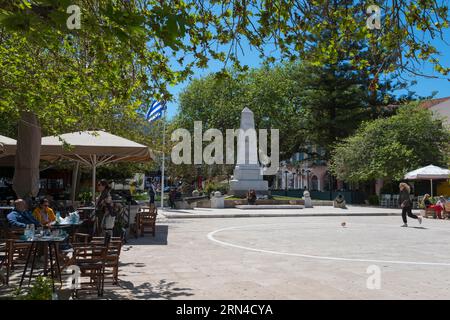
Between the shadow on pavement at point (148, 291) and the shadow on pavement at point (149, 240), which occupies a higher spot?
the shadow on pavement at point (149, 240)

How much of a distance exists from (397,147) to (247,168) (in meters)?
→ 11.6

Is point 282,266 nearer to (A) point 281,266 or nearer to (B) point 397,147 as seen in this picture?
(A) point 281,266

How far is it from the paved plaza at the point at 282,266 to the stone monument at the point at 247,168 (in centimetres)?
2117

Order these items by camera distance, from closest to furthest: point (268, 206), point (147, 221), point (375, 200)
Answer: point (147, 221)
point (268, 206)
point (375, 200)

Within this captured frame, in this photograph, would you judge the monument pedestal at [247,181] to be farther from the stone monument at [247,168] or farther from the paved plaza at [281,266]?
the paved plaza at [281,266]

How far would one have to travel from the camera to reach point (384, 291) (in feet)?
22.5

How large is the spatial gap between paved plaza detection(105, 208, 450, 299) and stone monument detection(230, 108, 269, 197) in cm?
2117

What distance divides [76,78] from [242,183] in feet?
91.5

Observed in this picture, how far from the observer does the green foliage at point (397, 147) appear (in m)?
35.5

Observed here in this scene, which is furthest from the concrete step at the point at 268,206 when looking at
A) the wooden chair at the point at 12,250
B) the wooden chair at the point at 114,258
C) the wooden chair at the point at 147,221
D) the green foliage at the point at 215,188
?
the wooden chair at the point at 114,258

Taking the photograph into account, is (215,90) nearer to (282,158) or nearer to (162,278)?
(282,158)

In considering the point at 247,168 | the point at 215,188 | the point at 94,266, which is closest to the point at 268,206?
the point at 247,168

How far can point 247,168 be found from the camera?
121 feet
